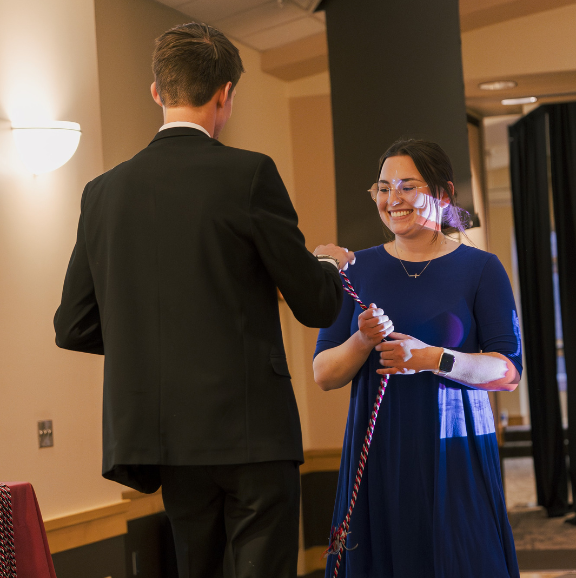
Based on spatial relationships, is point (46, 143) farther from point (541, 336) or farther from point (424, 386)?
point (541, 336)

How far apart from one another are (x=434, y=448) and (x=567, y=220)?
4.14m

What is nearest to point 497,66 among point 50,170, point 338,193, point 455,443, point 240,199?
point 338,193

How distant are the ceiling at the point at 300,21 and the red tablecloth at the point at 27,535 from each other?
2878 mm

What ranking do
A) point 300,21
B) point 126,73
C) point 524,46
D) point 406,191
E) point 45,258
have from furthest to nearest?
point 524,46, point 300,21, point 126,73, point 45,258, point 406,191

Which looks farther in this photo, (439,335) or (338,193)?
(338,193)

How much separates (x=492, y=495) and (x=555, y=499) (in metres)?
4.29

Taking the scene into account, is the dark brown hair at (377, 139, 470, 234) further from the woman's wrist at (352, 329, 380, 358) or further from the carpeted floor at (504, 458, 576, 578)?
the carpeted floor at (504, 458, 576, 578)

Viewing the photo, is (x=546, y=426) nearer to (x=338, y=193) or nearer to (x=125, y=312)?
(x=338, y=193)

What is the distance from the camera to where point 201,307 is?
125cm

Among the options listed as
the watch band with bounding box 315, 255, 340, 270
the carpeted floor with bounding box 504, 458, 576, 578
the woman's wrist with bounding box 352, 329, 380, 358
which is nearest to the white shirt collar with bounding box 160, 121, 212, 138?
the watch band with bounding box 315, 255, 340, 270

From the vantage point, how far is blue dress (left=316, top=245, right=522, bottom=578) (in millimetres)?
1690

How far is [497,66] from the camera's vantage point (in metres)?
4.91

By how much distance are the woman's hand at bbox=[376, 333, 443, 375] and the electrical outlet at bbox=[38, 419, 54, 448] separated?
80.4 inches

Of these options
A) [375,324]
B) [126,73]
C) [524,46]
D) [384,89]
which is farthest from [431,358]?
[524,46]
